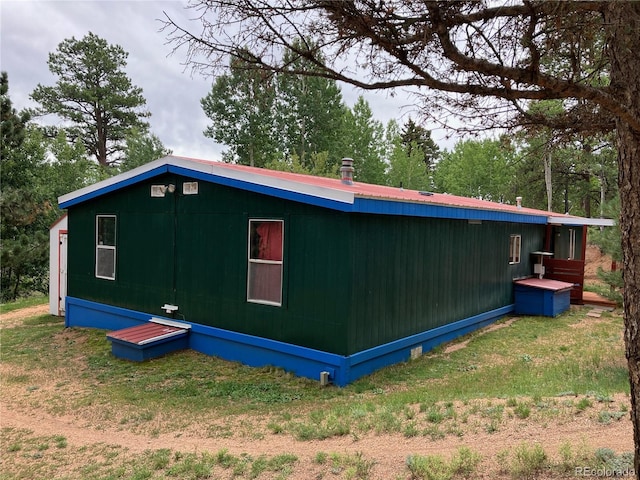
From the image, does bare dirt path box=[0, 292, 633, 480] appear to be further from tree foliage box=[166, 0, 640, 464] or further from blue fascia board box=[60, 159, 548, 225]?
blue fascia board box=[60, 159, 548, 225]

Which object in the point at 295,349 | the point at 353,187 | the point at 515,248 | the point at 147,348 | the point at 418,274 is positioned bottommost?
the point at 147,348

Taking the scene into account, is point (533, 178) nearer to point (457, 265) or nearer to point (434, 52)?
point (457, 265)

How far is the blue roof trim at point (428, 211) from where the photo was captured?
6.06 metres

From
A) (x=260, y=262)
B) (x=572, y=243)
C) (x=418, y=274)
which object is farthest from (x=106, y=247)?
(x=572, y=243)

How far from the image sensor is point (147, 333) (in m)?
7.65

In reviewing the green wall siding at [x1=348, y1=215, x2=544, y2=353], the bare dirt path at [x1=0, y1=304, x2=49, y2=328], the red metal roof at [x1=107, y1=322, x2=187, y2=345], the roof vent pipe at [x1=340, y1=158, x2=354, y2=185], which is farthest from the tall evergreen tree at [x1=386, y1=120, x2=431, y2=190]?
the red metal roof at [x1=107, y1=322, x2=187, y2=345]

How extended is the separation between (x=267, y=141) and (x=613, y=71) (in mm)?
28683

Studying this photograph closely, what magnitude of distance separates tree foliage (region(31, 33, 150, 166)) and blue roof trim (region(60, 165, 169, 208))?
2082cm

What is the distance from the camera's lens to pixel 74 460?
4297 mm

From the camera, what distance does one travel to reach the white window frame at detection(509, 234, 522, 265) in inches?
450

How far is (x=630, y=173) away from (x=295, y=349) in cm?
478

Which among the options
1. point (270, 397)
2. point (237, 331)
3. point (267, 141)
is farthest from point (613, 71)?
point (267, 141)

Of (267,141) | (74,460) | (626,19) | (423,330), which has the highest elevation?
(267,141)

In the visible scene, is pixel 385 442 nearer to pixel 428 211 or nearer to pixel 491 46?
pixel 491 46
